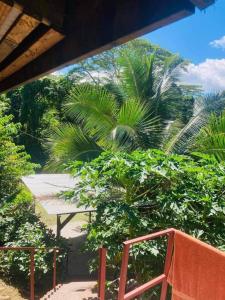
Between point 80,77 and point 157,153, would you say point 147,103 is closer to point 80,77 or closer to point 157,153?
point 157,153

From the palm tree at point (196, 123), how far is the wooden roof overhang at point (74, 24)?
255 inches

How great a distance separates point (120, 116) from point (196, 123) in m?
2.05

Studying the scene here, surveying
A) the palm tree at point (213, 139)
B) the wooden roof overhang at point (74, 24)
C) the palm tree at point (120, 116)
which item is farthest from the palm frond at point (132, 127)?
the wooden roof overhang at point (74, 24)

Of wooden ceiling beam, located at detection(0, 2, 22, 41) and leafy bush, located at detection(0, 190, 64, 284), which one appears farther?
leafy bush, located at detection(0, 190, 64, 284)

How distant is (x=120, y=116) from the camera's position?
821 cm

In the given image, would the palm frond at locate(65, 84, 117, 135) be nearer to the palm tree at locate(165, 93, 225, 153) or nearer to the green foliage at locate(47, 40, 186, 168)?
the green foliage at locate(47, 40, 186, 168)

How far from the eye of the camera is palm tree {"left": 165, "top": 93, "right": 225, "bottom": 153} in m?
8.53

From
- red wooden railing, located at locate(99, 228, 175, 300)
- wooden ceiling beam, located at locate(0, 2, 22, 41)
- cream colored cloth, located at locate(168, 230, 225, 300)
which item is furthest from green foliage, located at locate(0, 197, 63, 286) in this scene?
wooden ceiling beam, located at locate(0, 2, 22, 41)

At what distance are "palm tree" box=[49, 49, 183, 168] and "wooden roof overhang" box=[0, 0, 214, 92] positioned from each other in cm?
593

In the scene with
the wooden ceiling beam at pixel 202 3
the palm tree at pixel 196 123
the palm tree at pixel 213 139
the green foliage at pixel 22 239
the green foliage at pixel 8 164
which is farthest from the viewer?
the green foliage at pixel 8 164

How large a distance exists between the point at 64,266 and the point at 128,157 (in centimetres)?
577

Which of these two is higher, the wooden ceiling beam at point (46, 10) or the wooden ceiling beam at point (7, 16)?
the wooden ceiling beam at point (46, 10)

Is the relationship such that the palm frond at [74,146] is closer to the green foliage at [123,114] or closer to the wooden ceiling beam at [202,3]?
the green foliage at [123,114]

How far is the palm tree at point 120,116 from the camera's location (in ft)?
27.3
